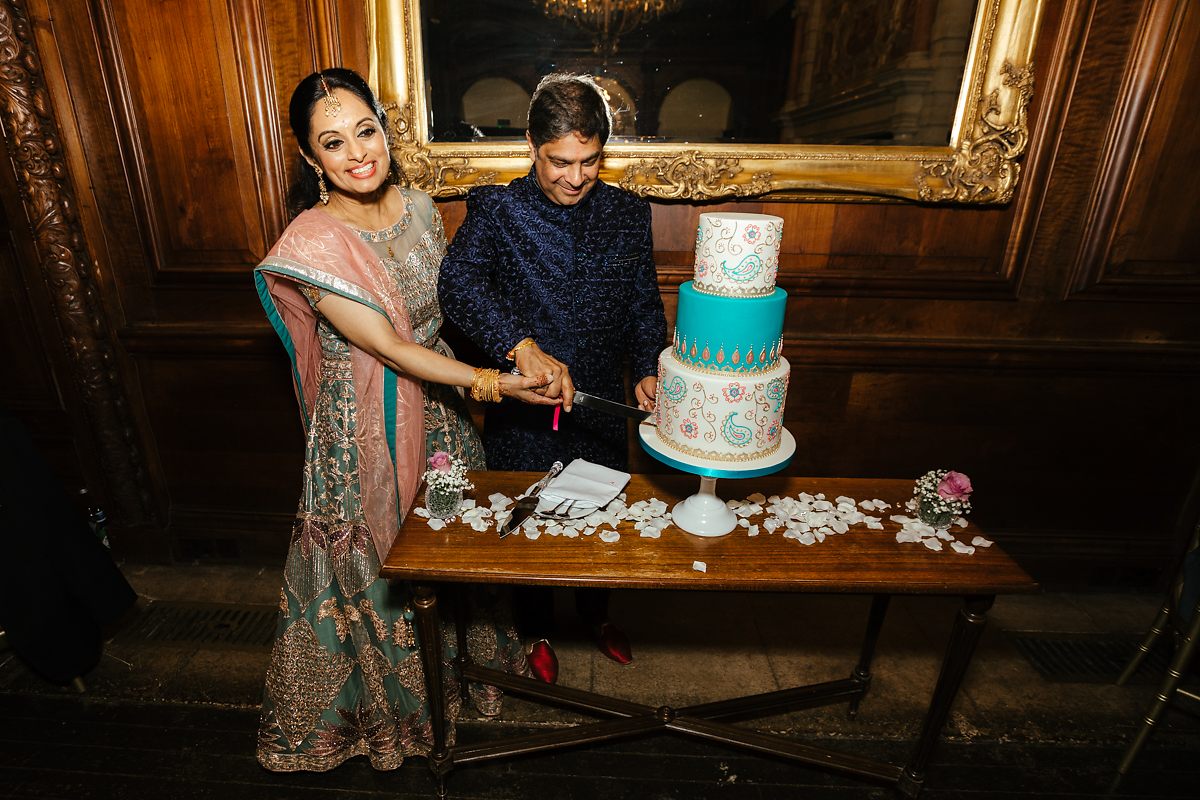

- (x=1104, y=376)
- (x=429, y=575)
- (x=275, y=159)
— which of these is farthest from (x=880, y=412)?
(x=275, y=159)

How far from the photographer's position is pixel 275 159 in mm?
2367

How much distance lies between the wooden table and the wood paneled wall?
91 cm

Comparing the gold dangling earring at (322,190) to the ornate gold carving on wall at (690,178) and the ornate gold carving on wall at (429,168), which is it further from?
the ornate gold carving on wall at (690,178)

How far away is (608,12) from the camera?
218cm

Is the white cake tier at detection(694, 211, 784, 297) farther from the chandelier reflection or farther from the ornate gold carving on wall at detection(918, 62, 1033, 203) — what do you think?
the ornate gold carving on wall at detection(918, 62, 1033, 203)

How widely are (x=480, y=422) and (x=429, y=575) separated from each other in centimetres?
129

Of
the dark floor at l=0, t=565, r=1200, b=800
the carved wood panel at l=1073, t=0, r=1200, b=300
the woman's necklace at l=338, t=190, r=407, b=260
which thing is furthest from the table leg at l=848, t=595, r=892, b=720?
the woman's necklace at l=338, t=190, r=407, b=260

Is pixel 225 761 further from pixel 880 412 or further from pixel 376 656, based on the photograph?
pixel 880 412

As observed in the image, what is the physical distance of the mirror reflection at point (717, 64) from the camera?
2176mm

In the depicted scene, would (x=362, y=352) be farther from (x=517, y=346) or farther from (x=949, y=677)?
(x=949, y=677)

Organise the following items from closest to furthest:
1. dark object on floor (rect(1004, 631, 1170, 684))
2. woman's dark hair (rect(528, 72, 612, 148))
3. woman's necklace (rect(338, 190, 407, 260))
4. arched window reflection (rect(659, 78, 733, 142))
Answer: woman's dark hair (rect(528, 72, 612, 148)) → woman's necklace (rect(338, 190, 407, 260)) → arched window reflection (rect(659, 78, 733, 142)) → dark object on floor (rect(1004, 631, 1170, 684))

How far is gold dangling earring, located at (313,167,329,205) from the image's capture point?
Answer: 5.53ft

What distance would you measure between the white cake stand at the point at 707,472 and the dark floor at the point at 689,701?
96 cm

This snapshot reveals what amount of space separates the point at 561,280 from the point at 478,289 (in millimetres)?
247
